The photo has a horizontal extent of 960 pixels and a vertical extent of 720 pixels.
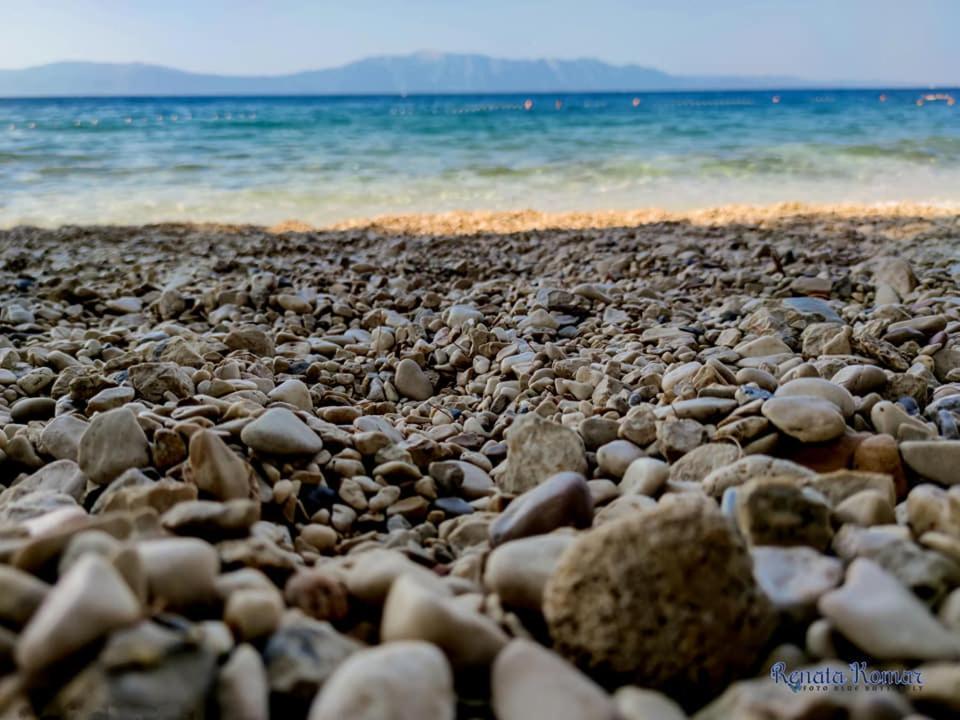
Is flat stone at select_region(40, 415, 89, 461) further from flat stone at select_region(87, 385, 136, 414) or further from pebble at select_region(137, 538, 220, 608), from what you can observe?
pebble at select_region(137, 538, 220, 608)

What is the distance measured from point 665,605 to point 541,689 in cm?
18

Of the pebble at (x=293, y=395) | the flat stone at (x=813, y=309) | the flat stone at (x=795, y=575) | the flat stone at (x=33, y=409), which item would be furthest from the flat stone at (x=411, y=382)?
the flat stone at (x=795, y=575)

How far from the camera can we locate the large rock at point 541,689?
705mm

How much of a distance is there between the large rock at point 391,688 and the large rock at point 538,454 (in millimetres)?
750

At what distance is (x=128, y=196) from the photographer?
26.1 feet

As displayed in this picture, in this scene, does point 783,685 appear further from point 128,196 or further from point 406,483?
point 128,196

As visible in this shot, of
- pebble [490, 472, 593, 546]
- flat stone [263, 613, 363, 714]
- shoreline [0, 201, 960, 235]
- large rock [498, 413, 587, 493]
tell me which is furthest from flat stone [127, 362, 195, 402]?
shoreline [0, 201, 960, 235]

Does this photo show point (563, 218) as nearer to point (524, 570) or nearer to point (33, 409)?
point (33, 409)

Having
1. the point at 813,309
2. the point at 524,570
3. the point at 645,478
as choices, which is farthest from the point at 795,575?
the point at 813,309

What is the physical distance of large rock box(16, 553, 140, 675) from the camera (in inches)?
25.5

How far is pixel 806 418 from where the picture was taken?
4.58 feet

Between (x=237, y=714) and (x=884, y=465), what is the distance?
1204mm

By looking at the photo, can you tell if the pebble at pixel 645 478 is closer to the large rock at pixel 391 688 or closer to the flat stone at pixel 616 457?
the flat stone at pixel 616 457

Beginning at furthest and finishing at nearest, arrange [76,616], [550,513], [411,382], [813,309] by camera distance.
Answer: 1. [813,309]
2. [411,382]
3. [550,513]
4. [76,616]
